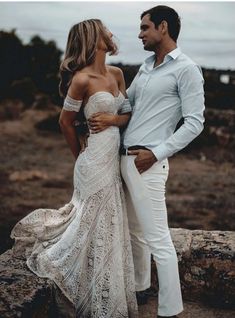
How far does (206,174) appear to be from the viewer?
13.0 metres

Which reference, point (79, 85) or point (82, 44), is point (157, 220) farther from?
point (82, 44)

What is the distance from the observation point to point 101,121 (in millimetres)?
3246

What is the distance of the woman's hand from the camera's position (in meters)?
3.25

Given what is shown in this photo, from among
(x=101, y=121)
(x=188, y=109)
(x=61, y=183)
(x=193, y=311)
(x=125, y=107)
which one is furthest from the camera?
(x=61, y=183)

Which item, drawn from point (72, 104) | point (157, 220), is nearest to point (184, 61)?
point (72, 104)

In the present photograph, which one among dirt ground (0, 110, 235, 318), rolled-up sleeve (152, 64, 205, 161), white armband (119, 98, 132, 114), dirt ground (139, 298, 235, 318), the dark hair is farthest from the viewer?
dirt ground (0, 110, 235, 318)

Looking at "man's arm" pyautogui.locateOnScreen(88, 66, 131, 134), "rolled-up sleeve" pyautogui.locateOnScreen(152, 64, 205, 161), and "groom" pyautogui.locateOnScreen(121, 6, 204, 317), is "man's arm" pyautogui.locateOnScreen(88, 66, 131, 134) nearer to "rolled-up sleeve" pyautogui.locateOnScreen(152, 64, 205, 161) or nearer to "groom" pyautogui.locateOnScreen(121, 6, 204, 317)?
"groom" pyautogui.locateOnScreen(121, 6, 204, 317)

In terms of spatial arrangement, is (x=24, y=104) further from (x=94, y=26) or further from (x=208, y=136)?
(x=94, y=26)

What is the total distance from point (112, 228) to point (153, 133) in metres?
0.65

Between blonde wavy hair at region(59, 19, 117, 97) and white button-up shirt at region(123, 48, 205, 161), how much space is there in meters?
0.34

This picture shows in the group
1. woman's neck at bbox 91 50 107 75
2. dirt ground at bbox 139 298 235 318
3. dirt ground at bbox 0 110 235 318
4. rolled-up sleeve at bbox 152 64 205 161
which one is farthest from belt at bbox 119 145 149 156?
dirt ground at bbox 0 110 235 318

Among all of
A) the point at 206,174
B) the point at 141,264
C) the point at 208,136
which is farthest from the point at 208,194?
the point at 141,264

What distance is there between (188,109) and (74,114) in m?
0.70

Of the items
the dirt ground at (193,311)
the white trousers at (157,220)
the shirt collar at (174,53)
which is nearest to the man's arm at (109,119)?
the white trousers at (157,220)
